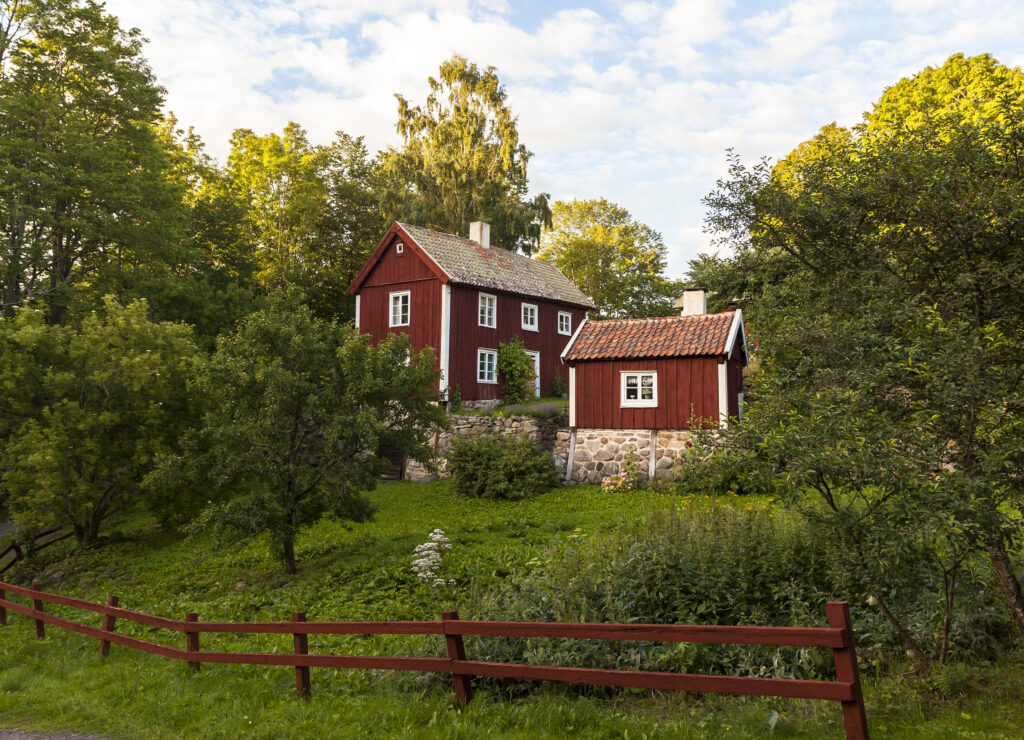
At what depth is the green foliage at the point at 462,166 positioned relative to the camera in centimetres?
3669

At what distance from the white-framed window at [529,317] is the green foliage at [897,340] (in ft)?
67.7

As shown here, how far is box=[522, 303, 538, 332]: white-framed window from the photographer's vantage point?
96.1ft

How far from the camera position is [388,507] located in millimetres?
19703

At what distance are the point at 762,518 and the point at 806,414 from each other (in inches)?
154

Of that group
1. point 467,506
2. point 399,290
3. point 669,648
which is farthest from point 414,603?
point 399,290

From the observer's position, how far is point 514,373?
2786cm

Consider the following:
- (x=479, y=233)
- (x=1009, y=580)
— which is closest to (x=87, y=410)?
(x=1009, y=580)

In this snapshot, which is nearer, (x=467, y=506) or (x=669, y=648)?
(x=669, y=648)

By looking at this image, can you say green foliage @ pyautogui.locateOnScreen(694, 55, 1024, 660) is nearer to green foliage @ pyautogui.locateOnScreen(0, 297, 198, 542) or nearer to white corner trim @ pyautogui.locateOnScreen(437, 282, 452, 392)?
green foliage @ pyautogui.locateOnScreen(0, 297, 198, 542)

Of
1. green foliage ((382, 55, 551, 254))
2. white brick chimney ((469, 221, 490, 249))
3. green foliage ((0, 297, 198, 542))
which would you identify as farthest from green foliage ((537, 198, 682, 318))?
green foliage ((0, 297, 198, 542))

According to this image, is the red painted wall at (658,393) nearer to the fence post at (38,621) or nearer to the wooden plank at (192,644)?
the wooden plank at (192,644)

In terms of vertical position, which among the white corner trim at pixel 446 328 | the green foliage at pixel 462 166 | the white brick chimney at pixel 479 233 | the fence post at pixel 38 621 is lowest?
the fence post at pixel 38 621

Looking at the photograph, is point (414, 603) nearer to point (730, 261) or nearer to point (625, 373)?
point (730, 261)

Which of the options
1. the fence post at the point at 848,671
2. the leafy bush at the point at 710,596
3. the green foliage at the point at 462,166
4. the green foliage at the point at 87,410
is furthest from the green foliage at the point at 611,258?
the fence post at the point at 848,671
